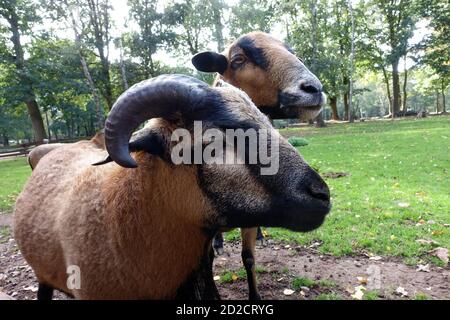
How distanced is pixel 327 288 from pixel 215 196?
298 cm

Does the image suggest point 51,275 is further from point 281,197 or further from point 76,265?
point 281,197

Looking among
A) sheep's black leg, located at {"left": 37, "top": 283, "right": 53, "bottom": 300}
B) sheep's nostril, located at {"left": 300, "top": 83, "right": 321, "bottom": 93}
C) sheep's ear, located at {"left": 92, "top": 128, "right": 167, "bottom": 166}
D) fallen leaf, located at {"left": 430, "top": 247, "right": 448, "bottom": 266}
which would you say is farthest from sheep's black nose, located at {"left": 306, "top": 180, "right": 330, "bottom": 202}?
fallen leaf, located at {"left": 430, "top": 247, "right": 448, "bottom": 266}

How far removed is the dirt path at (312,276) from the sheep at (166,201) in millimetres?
2031

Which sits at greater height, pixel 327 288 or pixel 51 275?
pixel 51 275

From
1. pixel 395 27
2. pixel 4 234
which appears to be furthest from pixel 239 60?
pixel 395 27

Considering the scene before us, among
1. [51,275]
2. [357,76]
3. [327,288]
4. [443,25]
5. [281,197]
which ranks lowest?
[327,288]

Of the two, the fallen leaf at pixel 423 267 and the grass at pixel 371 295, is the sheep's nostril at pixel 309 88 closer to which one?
the grass at pixel 371 295

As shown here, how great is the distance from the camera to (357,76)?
46062mm

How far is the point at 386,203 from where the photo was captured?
24.9 ft

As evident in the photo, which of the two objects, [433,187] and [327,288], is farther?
[433,187]

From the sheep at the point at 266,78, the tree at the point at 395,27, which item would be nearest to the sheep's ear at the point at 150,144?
the sheep at the point at 266,78

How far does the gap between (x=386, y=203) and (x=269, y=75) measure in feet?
17.0

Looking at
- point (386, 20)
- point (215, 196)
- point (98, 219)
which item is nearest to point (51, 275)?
point (98, 219)

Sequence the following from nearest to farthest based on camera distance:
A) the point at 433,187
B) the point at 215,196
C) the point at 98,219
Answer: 1. the point at 215,196
2. the point at 98,219
3. the point at 433,187
